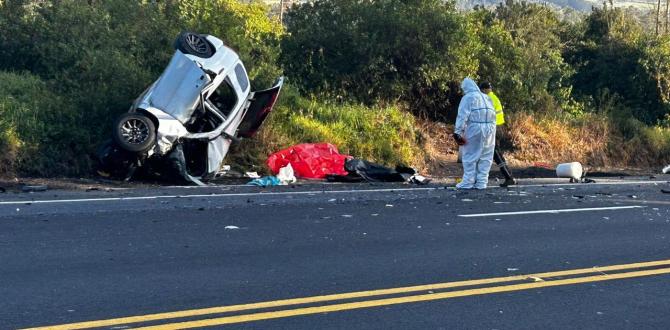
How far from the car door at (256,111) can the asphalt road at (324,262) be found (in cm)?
284

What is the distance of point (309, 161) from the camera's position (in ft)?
53.9

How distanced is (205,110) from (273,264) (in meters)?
7.20

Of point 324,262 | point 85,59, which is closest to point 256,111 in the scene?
point 85,59

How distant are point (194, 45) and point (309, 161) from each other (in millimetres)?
2945

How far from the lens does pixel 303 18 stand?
2136cm

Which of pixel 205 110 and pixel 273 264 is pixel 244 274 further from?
pixel 205 110

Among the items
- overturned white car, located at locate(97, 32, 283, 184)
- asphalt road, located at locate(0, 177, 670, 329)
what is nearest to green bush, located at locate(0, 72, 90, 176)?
overturned white car, located at locate(97, 32, 283, 184)

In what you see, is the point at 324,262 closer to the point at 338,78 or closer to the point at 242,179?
the point at 242,179

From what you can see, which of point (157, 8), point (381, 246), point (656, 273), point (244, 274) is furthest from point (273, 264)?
point (157, 8)

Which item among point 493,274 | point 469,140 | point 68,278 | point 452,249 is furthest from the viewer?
point 469,140

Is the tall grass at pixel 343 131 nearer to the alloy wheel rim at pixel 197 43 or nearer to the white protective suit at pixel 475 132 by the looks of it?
the alloy wheel rim at pixel 197 43

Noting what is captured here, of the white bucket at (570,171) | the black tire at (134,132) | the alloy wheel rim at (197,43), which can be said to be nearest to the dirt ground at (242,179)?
the black tire at (134,132)

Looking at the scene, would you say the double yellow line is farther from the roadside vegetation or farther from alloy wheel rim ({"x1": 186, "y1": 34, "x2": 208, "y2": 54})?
the roadside vegetation

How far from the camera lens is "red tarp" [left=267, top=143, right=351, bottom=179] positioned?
16.4 metres
